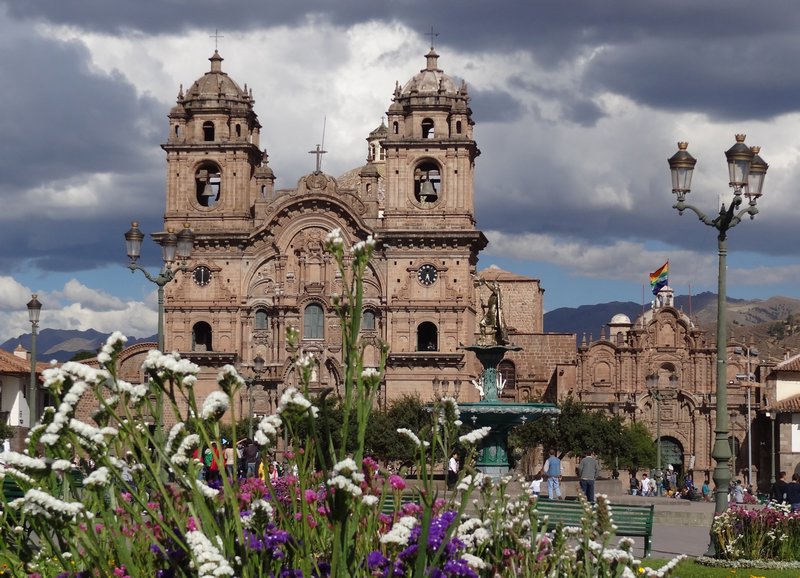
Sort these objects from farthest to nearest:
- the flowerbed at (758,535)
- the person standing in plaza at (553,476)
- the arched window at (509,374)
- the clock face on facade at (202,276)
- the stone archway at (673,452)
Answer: the arched window at (509,374) < the stone archway at (673,452) < the clock face on facade at (202,276) < the person standing in plaza at (553,476) < the flowerbed at (758,535)

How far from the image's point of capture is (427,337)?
215 feet

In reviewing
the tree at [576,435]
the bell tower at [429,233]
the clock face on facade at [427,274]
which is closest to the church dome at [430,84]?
the bell tower at [429,233]

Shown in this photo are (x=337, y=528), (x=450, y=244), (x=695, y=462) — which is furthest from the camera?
(x=695, y=462)

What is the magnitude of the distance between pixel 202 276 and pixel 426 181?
430 inches

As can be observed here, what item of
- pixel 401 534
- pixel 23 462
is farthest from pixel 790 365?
pixel 23 462

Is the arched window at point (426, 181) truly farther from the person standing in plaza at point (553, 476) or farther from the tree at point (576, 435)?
the person standing in plaza at point (553, 476)

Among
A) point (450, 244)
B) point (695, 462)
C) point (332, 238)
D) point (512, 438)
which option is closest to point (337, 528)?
point (332, 238)

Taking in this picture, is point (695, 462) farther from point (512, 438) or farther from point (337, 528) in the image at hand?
point (337, 528)

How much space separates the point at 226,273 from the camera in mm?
66688

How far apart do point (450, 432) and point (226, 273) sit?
58927 mm

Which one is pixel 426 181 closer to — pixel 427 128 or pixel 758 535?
pixel 427 128

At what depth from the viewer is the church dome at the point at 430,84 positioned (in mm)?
65562

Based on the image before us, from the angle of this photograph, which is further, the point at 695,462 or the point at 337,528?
the point at 695,462

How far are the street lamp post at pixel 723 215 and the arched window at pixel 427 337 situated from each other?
Result: 1788 inches
